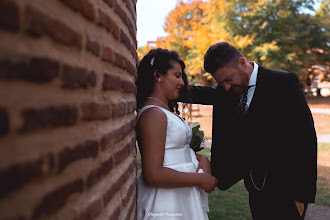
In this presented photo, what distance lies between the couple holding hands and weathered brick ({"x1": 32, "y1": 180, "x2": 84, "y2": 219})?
4.11 feet

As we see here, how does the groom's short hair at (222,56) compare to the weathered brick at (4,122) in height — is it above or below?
above

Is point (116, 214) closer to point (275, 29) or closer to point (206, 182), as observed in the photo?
point (206, 182)

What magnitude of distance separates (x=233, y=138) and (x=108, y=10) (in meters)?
2.31

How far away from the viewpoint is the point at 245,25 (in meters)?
24.3

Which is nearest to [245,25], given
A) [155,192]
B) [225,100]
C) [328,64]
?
[328,64]

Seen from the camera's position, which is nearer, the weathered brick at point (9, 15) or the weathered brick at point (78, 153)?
the weathered brick at point (9, 15)

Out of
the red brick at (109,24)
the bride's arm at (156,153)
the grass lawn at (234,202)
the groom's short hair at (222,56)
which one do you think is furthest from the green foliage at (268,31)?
the red brick at (109,24)

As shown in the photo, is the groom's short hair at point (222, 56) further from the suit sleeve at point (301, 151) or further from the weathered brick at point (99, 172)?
the weathered brick at point (99, 172)

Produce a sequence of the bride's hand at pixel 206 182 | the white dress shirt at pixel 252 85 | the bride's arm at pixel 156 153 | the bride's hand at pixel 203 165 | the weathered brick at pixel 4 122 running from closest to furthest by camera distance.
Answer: the weathered brick at pixel 4 122 < the bride's arm at pixel 156 153 < the bride's hand at pixel 206 182 < the bride's hand at pixel 203 165 < the white dress shirt at pixel 252 85

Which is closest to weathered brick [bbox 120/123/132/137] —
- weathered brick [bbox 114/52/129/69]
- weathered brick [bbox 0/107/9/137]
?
weathered brick [bbox 114/52/129/69]

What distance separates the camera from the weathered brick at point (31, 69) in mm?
717

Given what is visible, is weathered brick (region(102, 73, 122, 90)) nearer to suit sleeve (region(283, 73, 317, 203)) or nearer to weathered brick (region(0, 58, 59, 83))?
weathered brick (region(0, 58, 59, 83))

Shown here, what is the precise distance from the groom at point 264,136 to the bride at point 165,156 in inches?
24.0

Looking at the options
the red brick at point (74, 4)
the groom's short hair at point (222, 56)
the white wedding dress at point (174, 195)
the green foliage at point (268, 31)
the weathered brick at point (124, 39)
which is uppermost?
the green foliage at point (268, 31)
